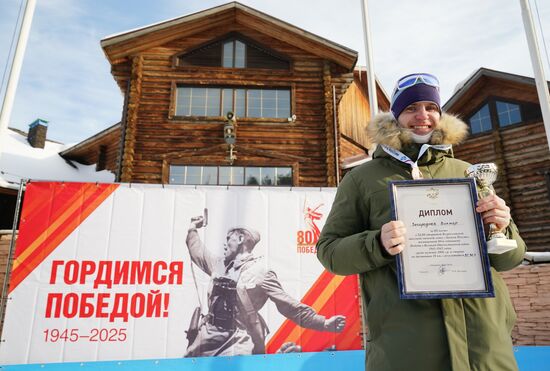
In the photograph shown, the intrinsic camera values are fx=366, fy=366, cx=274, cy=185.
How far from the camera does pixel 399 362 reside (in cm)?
146

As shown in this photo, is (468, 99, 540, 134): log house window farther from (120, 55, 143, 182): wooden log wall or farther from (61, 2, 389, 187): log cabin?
(120, 55, 143, 182): wooden log wall

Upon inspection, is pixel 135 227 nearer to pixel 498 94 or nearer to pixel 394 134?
pixel 394 134

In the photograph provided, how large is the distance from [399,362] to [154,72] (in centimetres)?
1277

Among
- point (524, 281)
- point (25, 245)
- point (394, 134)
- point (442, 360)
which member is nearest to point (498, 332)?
point (442, 360)

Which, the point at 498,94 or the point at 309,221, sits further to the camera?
the point at 498,94

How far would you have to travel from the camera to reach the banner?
4.76 m

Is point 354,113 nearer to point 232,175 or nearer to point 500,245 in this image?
point 232,175

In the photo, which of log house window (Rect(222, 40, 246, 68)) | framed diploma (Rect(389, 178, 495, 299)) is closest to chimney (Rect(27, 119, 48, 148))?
log house window (Rect(222, 40, 246, 68))

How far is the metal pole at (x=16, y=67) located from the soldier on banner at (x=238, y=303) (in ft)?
17.5

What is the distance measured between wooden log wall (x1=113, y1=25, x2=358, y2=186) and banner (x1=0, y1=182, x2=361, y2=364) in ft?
20.8

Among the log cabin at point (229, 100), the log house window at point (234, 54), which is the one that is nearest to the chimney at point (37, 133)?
the log cabin at point (229, 100)

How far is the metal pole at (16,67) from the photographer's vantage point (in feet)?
25.0

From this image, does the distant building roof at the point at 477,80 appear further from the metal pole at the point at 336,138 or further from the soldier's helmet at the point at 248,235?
the soldier's helmet at the point at 248,235

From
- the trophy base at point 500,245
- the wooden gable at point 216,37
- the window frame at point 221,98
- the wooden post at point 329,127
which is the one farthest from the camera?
the wooden gable at point 216,37
